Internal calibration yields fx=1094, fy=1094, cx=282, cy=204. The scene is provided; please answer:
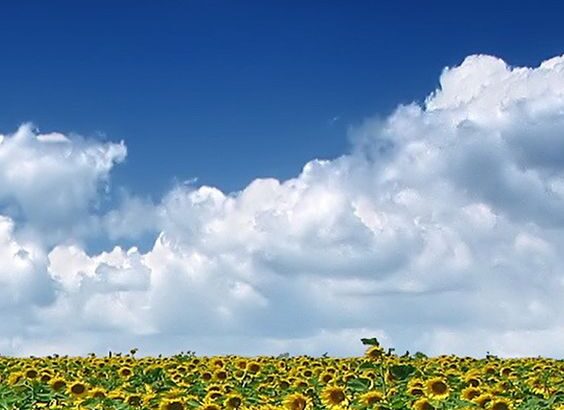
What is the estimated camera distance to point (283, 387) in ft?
44.8

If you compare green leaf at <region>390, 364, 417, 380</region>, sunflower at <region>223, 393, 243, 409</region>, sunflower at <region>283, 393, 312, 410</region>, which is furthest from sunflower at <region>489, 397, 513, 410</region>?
green leaf at <region>390, 364, 417, 380</region>

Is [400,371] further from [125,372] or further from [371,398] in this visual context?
[125,372]

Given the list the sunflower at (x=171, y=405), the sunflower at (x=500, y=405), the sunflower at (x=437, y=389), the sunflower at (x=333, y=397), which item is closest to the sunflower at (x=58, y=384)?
the sunflower at (x=171, y=405)

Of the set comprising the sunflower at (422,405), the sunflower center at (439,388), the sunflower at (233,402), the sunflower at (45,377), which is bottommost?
the sunflower at (422,405)

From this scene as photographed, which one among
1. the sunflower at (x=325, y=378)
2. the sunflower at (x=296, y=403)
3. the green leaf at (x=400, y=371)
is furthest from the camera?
the sunflower at (x=325, y=378)

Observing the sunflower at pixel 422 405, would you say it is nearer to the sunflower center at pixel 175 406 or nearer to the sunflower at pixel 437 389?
the sunflower at pixel 437 389

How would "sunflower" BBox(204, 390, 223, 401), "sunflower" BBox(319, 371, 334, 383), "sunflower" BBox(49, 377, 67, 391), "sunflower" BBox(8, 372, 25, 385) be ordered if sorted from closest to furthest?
"sunflower" BBox(204, 390, 223, 401) < "sunflower" BBox(49, 377, 67, 391) < "sunflower" BBox(319, 371, 334, 383) < "sunflower" BBox(8, 372, 25, 385)

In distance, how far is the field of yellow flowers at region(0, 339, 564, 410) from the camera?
1077 centimetres

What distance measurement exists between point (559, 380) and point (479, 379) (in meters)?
2.10

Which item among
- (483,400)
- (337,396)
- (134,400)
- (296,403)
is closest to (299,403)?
(296,403)

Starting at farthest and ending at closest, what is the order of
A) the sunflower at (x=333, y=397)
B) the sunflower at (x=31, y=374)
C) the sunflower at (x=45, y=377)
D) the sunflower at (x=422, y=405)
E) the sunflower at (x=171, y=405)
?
1. the sunflower at (x=31, y=374)
2. the sunflower at (x=45, y=377)
3. the sunflower at (x=333, y=397)
4. the sunflower at (x=171, y=405)
5. the sunflower at (x=422, y=405)

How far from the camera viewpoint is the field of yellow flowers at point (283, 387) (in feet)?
35.3

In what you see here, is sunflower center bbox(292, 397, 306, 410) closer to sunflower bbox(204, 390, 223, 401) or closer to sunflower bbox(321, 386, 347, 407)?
sunflower bbox(321, 386, 347, 407)

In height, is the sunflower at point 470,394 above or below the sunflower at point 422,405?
above
